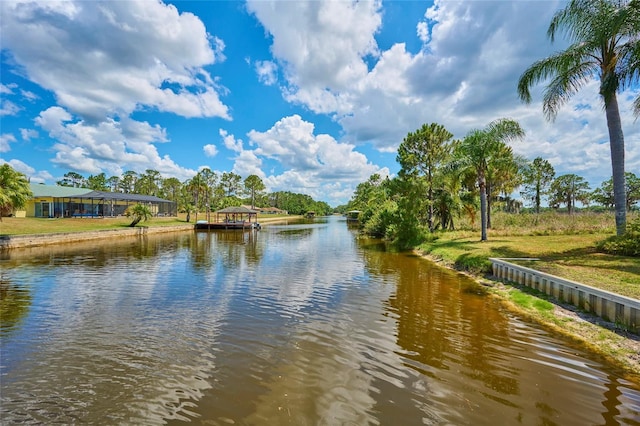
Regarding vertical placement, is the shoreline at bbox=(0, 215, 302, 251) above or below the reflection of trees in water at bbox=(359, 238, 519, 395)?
above

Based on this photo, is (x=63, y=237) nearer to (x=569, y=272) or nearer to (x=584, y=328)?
(x=584, y=328)

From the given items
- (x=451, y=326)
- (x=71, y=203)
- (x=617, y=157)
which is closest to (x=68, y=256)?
(x=451, y=326)

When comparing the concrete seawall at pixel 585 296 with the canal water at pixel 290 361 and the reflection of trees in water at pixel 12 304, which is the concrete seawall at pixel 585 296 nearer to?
the canal water at pixel 290 361

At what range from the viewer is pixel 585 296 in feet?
26.9

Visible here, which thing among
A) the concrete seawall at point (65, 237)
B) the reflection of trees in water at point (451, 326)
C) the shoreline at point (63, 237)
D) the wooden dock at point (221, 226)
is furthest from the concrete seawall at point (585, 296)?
the wooden dock at point (221, 226)

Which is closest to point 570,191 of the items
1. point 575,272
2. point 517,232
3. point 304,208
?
point 517,232

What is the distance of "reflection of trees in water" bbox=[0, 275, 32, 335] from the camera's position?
8.08 meters

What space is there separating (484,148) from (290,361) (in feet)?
68.1

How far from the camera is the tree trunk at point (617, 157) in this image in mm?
13086

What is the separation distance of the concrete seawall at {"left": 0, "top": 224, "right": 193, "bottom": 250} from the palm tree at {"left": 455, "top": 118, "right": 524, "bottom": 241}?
34654 millimetres

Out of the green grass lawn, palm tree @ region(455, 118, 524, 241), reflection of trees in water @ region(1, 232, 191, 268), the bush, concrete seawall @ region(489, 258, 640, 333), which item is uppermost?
palm tree @ region(455, 118, 524, 241)

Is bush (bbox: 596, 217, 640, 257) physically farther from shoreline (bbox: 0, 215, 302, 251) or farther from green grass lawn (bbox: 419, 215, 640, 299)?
shoreline (bbox: 0, 215, 302, 251)

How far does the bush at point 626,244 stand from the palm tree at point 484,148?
24.5ft

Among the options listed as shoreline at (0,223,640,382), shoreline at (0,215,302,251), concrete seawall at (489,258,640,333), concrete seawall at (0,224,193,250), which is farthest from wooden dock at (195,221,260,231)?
concrete seawall at (489,258,640,333)
